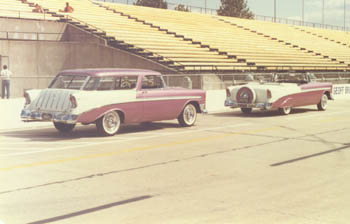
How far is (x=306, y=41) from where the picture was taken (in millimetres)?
47188

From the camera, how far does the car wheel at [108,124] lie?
12.3 meters

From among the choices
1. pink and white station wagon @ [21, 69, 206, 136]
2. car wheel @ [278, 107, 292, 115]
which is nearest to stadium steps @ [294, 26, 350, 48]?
car wheel @ [278, 107, 292, 115]

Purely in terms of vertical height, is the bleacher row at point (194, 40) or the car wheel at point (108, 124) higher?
the bleacher row at point (194, 40)

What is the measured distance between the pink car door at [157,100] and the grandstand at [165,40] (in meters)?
10.8

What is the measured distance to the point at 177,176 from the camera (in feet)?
25.3

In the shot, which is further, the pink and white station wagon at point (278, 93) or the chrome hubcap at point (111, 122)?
the pink and white station wagon at point (278, 93)

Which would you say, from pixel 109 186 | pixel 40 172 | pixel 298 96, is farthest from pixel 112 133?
pixel 298 96

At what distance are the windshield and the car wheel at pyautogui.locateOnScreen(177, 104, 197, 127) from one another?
17.1 feet

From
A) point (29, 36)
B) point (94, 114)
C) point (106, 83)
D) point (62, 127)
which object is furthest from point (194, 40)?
point (94, 114)

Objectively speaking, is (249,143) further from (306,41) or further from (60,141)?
(306,41)

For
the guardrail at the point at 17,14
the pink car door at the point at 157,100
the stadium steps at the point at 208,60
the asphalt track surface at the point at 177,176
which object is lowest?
the asphalt track surface at the point at 177,176

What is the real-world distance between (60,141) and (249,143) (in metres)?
4.13

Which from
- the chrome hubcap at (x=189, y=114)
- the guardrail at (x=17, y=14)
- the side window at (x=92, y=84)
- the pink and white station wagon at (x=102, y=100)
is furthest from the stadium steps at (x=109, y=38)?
the side window at (x=92, y=84)

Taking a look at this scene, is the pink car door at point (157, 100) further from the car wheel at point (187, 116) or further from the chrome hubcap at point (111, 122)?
the chrome hubcap at point (111, 122)
